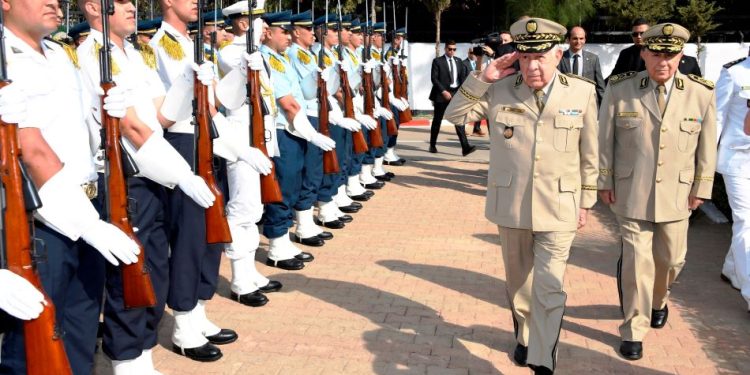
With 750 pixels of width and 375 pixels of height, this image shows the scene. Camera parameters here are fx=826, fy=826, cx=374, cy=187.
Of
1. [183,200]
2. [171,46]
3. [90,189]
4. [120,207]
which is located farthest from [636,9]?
[90,189]

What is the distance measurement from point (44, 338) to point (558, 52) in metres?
2.97

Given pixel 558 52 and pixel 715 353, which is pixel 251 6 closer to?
pixel 558 52

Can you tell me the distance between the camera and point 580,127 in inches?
176

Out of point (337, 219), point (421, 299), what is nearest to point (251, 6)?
point (421, 299)

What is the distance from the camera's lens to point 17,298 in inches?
109

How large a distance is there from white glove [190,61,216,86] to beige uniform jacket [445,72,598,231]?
1.37m

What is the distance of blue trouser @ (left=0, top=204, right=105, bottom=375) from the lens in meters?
3.05

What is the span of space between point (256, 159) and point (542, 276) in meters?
1.88

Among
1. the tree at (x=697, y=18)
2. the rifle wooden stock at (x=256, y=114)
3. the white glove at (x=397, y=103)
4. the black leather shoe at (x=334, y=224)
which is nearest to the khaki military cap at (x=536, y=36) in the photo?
the rifle wooden stock at (x=256, y=114)

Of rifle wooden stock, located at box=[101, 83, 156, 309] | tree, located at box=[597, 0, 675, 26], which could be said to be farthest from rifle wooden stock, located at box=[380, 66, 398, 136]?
tree, located at box=[597, 0, 675, 26]

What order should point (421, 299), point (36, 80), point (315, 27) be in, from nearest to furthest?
point (36, 80)
point (421, 299)
point (315, 27)

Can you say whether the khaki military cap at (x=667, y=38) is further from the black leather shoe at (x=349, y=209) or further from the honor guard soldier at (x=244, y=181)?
the black leather shoe at (x=349, y=209)

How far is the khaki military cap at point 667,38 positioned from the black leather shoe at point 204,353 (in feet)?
10.3

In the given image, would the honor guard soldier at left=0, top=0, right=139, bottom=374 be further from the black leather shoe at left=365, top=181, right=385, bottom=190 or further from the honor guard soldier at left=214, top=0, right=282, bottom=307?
the black leather shoe at left=365, top=181, right=385, bottom=190
